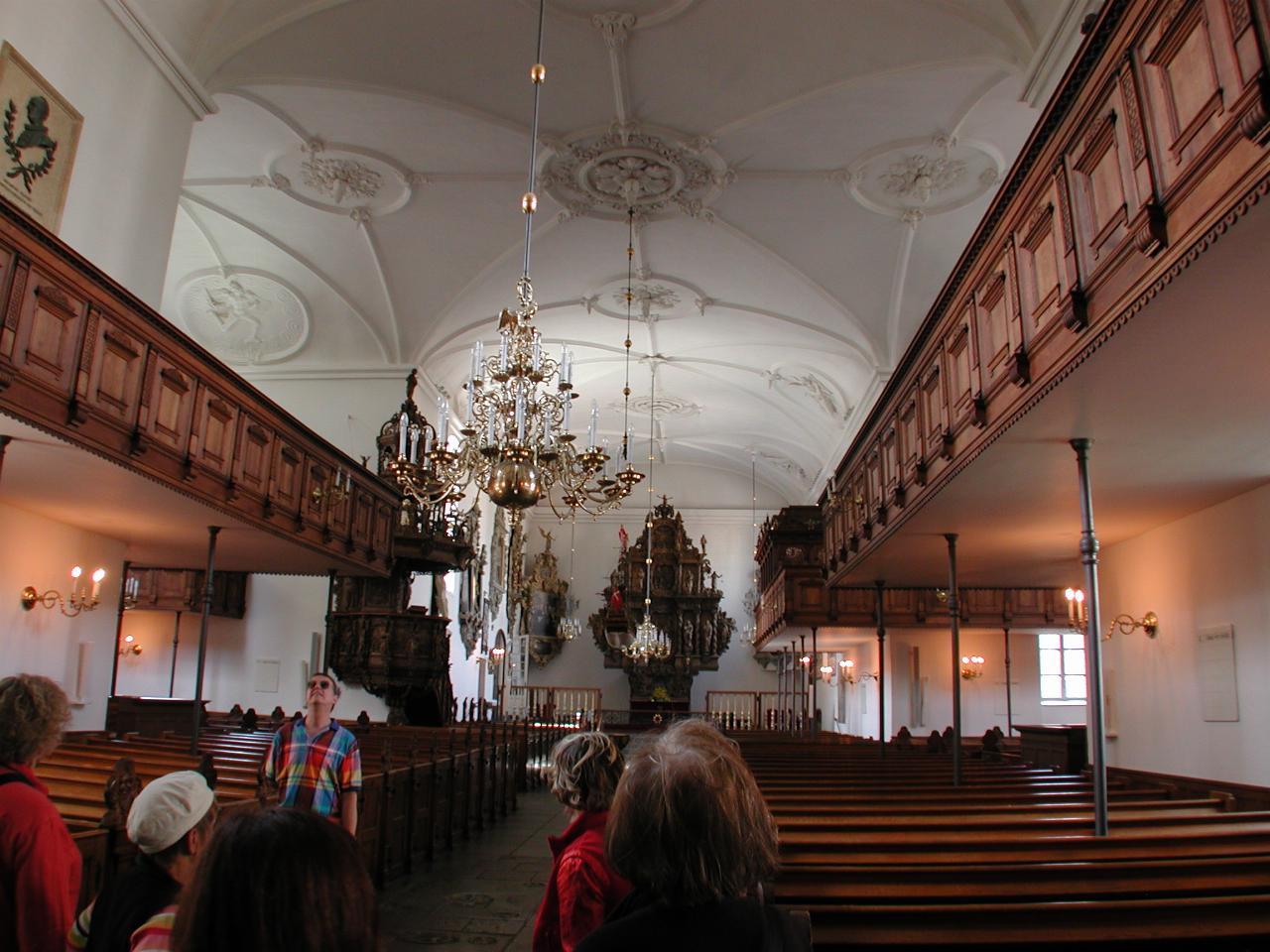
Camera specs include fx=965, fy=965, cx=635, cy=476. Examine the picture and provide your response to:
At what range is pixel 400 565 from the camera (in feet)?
59.7

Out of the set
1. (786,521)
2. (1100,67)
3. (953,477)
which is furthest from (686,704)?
(1100,67)

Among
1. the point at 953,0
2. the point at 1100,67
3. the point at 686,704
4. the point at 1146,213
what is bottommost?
the point at 686,704

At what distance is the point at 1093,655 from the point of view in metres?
6.68

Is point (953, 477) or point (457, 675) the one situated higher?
point (953, 477)

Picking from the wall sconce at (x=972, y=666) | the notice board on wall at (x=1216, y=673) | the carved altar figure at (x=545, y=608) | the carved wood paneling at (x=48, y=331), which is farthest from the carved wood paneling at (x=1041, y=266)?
the carved altar figure at (x=545, y=608)

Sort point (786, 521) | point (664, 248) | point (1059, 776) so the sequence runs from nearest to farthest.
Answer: point (1059, 776), point (664, 248), point (786, 521)

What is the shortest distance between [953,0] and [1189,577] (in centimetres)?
667

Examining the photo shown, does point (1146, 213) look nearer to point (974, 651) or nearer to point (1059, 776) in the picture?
point (1059, 776)

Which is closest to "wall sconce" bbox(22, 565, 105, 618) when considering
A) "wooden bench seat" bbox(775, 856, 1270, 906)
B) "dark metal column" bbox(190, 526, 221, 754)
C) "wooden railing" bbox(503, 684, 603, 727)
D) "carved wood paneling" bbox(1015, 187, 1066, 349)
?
"dark metal column" bbox(190, 526, 221, 754)

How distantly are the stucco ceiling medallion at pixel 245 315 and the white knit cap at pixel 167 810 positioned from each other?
17.3 m

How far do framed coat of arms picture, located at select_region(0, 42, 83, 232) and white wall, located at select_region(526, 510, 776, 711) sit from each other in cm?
2502

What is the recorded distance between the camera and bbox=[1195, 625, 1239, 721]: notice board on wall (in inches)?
368

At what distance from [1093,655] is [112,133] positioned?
10397 mm

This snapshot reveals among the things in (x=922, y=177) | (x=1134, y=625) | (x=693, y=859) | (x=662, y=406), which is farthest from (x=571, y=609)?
(x=693, y=859)
